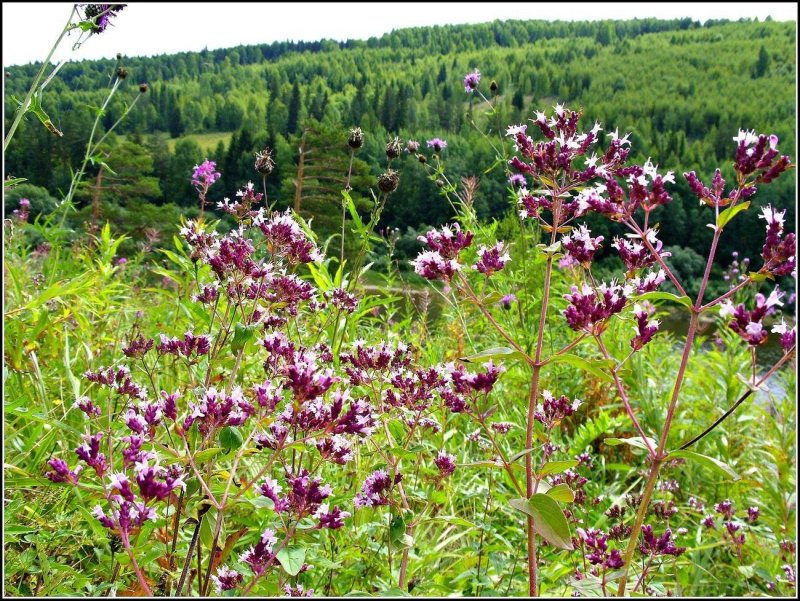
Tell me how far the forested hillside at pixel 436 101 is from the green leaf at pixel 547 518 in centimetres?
285

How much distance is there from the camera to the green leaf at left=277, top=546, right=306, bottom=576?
1218 millimetres

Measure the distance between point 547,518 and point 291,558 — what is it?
582mm

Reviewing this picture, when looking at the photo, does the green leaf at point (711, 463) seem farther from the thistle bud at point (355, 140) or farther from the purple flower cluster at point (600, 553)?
the thistle bud at point (355, 140)

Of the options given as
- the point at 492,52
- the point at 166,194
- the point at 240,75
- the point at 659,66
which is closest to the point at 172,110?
the point at 240,75

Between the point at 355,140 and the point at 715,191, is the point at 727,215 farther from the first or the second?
the point at 355,140

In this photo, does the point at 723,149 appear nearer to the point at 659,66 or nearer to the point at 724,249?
the point at 724,249

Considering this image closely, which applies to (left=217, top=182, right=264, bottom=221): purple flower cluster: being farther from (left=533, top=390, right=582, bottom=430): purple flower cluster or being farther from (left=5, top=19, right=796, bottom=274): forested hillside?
(left=533, top=390, right=582, bottom=430): purple flower cluster

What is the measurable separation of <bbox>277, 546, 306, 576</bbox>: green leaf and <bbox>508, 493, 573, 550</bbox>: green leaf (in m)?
0.49

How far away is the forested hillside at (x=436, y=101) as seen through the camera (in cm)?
2656

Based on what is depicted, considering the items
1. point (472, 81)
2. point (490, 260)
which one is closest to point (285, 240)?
point (490, 260)

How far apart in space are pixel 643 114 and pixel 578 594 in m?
96.2

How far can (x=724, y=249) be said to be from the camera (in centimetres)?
4312

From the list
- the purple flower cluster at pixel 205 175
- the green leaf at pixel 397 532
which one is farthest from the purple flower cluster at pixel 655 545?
the purple flower cluster at pixel 205 175

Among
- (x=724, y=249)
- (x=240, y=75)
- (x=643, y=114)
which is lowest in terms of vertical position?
(x=724, y=249)
